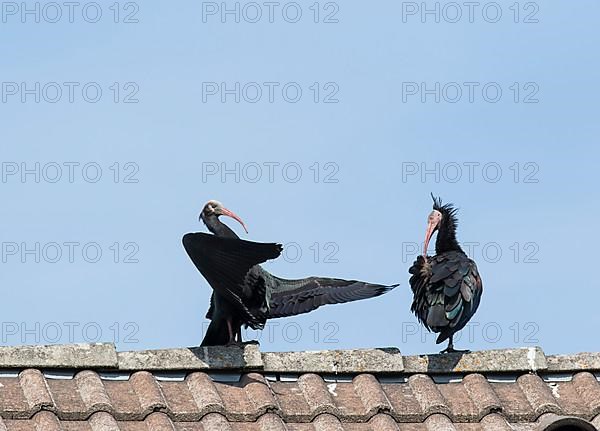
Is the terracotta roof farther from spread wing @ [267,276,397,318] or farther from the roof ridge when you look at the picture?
spread wing @ [267,276,397,318]

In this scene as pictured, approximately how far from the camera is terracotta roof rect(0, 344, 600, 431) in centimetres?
487

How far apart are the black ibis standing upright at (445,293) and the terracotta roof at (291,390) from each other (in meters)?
1.34

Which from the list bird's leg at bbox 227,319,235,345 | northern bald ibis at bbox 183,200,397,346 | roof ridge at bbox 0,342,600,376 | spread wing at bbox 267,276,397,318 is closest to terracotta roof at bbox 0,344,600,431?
roof ridge at bbox 0,342,600,376

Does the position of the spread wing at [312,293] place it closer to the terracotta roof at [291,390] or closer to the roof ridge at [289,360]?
the roof ridge at [289,360]

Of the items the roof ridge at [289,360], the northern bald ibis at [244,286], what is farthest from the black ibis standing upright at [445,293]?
the roof ridge at [289,360]

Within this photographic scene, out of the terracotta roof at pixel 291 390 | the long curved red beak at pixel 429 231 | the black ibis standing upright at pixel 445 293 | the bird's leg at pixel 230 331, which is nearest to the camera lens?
the terracotta roof at pixel 291 390

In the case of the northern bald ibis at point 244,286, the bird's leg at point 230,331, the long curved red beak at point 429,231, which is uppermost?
the long curved red beak at point 429,231

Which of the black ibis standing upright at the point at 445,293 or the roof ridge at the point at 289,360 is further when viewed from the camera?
the black ibis standing upright at the point at 445,293

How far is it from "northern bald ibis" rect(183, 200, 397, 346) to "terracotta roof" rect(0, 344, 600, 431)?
0.68 meters

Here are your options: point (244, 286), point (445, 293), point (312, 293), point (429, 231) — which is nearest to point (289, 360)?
point (244, 286)

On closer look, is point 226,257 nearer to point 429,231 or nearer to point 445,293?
point 445,293

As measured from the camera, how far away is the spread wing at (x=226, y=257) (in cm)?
599

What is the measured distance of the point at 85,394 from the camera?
493 centimetres

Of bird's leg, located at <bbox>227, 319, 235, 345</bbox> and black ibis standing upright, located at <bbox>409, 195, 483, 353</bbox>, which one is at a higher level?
black ibis standing upright, located at <bbox>409, 195, 483, 353</bbox>
